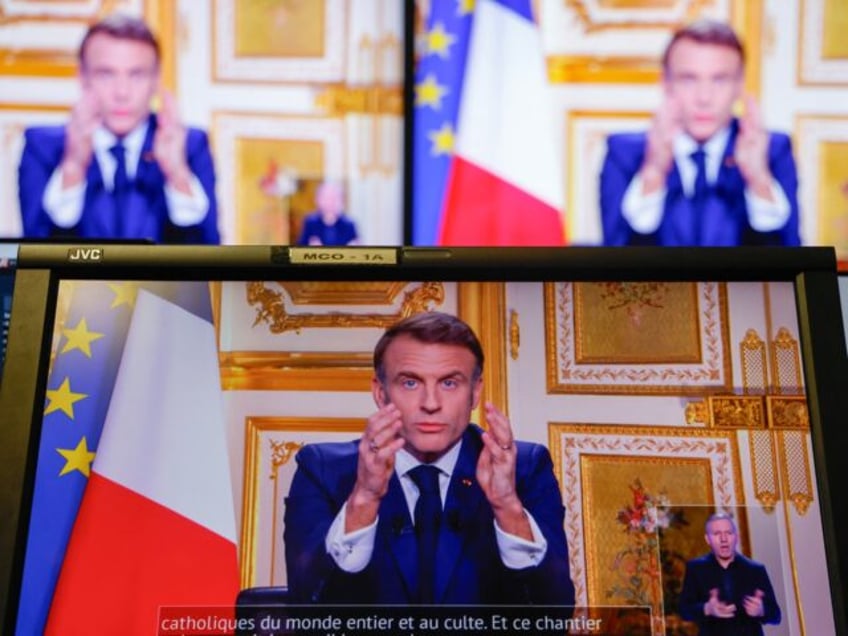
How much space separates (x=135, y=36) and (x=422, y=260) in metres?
1.19

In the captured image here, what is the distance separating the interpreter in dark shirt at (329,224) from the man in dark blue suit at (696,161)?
21.9 inches

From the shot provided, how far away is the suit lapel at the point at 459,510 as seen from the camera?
0.98 m

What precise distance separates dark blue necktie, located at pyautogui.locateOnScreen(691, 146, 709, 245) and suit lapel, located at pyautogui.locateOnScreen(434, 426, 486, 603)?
1042mm

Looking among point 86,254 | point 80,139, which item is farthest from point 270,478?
point 80,139

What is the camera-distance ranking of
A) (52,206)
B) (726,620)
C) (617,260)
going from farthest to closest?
(52,206)
(617,260)
(726,620)

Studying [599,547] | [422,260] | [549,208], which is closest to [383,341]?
[422,260]

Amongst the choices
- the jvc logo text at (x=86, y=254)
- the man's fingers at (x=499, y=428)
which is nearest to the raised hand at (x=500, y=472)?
the man's fingers at (x=499, y=428)

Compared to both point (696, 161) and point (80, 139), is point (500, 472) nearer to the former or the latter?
point (696, 161)

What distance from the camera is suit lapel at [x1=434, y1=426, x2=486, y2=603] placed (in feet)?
3.22

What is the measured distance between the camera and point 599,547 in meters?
0.98

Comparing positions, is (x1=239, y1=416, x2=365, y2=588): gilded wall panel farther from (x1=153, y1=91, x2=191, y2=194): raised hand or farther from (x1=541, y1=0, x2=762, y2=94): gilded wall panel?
(x1=541, y1=0, x2=762, y2=94): gilded wall panel

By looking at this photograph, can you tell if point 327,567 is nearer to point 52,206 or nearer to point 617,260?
point 617,260

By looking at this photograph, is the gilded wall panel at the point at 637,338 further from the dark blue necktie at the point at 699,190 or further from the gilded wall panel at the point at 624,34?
the gilded wall panel at the point at 624,34

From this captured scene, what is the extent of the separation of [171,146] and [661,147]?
3.50 ft
